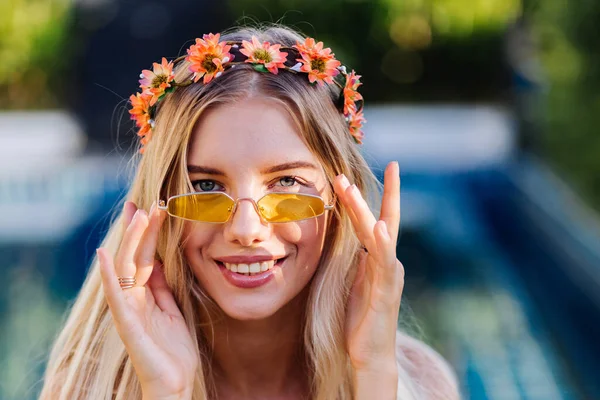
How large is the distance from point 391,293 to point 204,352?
67 centimetres

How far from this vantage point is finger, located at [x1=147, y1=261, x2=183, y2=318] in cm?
227

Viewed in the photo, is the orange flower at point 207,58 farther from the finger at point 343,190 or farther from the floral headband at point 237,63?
the finger at point 343,190

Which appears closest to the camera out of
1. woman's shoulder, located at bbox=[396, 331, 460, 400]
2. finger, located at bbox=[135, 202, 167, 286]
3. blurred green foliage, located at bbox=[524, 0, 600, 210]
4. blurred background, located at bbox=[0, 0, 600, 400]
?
finger, located at bbox=[135, 202, 167, 286]

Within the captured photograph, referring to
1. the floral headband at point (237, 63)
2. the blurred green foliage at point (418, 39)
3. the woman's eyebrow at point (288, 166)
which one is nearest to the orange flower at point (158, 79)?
the floral headband at point (237, 63)

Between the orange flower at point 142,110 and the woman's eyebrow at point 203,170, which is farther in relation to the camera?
the orange flower at point 142,110

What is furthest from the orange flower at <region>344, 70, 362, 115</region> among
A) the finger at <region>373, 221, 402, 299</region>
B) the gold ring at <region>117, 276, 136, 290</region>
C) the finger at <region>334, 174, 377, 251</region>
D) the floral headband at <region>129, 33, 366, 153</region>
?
the gold ring at <region>117, 276, 136, 290</region>

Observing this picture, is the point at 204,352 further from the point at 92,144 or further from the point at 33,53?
the point at 33,53

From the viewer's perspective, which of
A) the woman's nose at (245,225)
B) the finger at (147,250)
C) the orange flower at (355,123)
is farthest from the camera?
the orange flower at (355,123)

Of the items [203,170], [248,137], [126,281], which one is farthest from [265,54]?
[126,281]

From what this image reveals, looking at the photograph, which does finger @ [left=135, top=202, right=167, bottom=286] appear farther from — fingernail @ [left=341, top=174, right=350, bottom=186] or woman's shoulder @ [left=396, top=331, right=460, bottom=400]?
woman's shoulder @ [left=396, top=331, right=460, bottom=400]

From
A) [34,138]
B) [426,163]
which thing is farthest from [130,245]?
[34,138]

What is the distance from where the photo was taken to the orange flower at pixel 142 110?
234 centimetres

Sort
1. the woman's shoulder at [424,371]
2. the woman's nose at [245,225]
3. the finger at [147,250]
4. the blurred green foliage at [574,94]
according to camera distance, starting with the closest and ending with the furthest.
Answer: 1. the woman's nose at [245,225]
2. the finger at [147,250]
3. the woman's shoulder at [424,371]
4. the blurred green foliage at [574,94]

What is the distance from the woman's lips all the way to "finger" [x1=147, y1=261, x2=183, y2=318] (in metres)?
0.23
